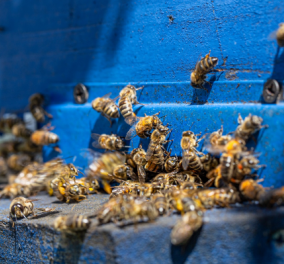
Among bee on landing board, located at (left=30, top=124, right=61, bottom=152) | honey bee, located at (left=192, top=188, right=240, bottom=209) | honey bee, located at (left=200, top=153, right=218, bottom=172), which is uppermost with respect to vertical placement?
honey bee, located at (left=200, top=153, right=218, bottom=172)

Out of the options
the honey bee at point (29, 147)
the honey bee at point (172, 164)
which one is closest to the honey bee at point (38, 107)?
the honey bee at point (29, 147)

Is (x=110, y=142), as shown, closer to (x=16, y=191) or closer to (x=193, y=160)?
(x=193, y=160)

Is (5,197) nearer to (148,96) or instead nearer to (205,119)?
(148,96)

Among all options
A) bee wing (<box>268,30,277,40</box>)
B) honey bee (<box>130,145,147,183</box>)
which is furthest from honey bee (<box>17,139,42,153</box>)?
bee wing (<box>268,30,277,40</box>)

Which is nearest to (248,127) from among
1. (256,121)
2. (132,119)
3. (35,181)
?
(256,121)

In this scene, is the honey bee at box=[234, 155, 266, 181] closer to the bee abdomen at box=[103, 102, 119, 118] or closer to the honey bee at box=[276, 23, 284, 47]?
the honey bee at box=[276, 23, 284, 47]

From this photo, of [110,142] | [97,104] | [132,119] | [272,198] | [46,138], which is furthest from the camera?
[46,138]
